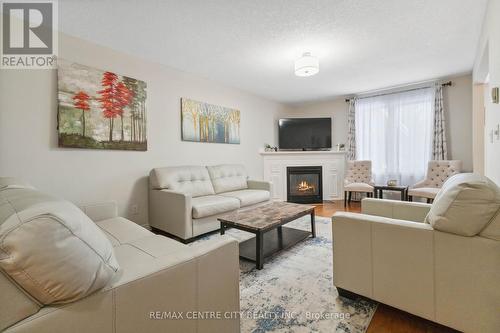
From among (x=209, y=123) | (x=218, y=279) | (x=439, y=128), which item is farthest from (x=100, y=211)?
(x=439, y=128)

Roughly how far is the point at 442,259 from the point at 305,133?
4487 mm

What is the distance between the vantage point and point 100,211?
7.07 feet

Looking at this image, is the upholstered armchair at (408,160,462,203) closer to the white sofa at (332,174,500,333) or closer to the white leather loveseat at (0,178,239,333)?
the white sofa at (332,174,500,333)

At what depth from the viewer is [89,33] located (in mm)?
2473

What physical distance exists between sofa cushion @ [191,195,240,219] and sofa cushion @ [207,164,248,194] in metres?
0.59

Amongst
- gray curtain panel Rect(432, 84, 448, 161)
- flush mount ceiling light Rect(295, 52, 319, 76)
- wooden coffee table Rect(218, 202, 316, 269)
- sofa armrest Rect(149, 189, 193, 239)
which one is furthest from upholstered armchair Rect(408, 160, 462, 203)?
sofa armrest Rect(149, 189, 193, 239)

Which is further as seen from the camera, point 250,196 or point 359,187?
point 359,187

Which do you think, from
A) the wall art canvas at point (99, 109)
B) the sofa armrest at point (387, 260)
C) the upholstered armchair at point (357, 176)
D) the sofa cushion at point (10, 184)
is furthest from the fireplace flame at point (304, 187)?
the sofa cushion at point (10, 184)

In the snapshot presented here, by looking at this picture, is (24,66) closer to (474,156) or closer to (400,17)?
(400,17)

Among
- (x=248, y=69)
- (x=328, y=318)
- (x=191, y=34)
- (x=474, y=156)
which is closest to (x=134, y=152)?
(x=191, y=34)

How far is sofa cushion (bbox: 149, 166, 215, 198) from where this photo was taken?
10.0ft

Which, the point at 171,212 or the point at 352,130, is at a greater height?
the point at 352,130

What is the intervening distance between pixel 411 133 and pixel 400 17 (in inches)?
111

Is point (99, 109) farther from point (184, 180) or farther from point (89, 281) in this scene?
point (89, 281)
